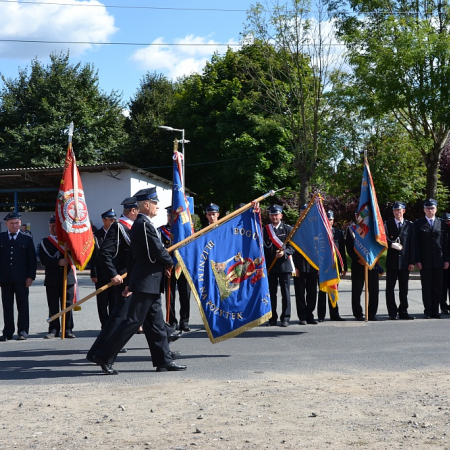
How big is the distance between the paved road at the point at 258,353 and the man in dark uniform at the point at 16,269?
454mm

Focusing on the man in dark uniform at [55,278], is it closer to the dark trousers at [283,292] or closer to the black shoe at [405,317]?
the dark trousers at [283,292]

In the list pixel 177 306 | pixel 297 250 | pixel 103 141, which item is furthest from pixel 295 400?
pixel 103 141

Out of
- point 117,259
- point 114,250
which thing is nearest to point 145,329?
point 114,250

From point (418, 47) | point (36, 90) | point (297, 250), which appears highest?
point (36, 90)

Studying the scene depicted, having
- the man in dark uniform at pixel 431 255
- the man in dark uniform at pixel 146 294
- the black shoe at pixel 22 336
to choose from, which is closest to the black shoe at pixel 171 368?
the man in dark uniform at pixel 146 294

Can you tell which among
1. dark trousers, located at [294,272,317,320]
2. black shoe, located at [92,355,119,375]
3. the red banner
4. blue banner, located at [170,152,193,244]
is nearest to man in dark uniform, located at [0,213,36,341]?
the red banner

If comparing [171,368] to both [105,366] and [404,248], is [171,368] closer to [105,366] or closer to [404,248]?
[105,366]

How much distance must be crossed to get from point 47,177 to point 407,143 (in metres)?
18.8

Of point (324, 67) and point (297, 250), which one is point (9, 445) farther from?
point (324, 67)

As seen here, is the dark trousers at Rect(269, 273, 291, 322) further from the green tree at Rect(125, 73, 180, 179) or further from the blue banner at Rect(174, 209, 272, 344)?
the green tree at Rect(125, 73, 180, 179)

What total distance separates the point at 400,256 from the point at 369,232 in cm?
72

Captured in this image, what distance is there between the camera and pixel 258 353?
29.0 ft

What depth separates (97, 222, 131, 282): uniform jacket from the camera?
344 inches

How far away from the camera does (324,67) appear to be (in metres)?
26.4
